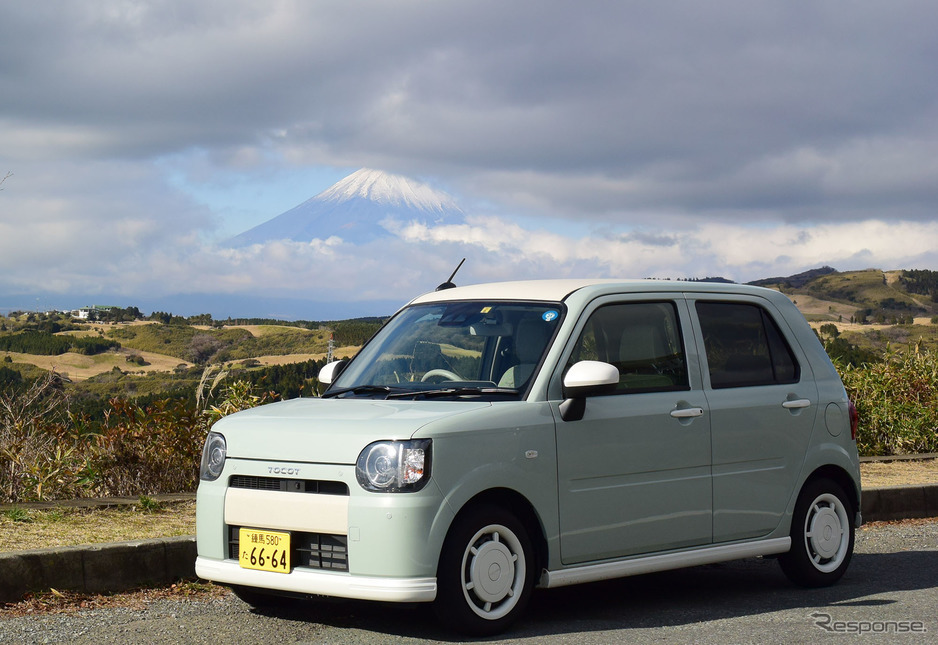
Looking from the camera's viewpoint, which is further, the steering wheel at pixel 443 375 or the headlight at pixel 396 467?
the steering wheel at pixel 443 375

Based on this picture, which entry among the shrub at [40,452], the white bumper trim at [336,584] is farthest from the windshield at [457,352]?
the shrub at [40,452]

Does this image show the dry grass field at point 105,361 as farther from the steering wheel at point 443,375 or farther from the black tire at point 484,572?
the black tire at point 484,572

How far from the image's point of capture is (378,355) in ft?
22.2

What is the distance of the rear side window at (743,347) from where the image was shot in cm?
690

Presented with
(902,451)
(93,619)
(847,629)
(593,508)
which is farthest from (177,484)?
(902,451)

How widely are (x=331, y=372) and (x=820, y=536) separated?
136 inches

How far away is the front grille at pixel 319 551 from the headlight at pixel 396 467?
13.3 inches

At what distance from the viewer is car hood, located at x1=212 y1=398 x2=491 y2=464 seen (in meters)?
5.40

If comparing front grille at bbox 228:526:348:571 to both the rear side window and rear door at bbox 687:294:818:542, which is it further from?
the rear side window

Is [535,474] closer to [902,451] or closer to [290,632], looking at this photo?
[290,632]

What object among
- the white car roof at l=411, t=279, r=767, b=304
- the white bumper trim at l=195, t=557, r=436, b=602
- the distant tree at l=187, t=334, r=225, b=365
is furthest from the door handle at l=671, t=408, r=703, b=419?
the distant tree at l=187, t=334, r=225, b=365

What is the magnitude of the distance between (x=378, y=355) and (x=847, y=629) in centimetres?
316

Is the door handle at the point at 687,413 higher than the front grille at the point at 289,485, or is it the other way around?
the door handle at the point at 687,413

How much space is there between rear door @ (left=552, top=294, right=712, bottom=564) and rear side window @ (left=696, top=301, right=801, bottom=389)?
0.22 meters
